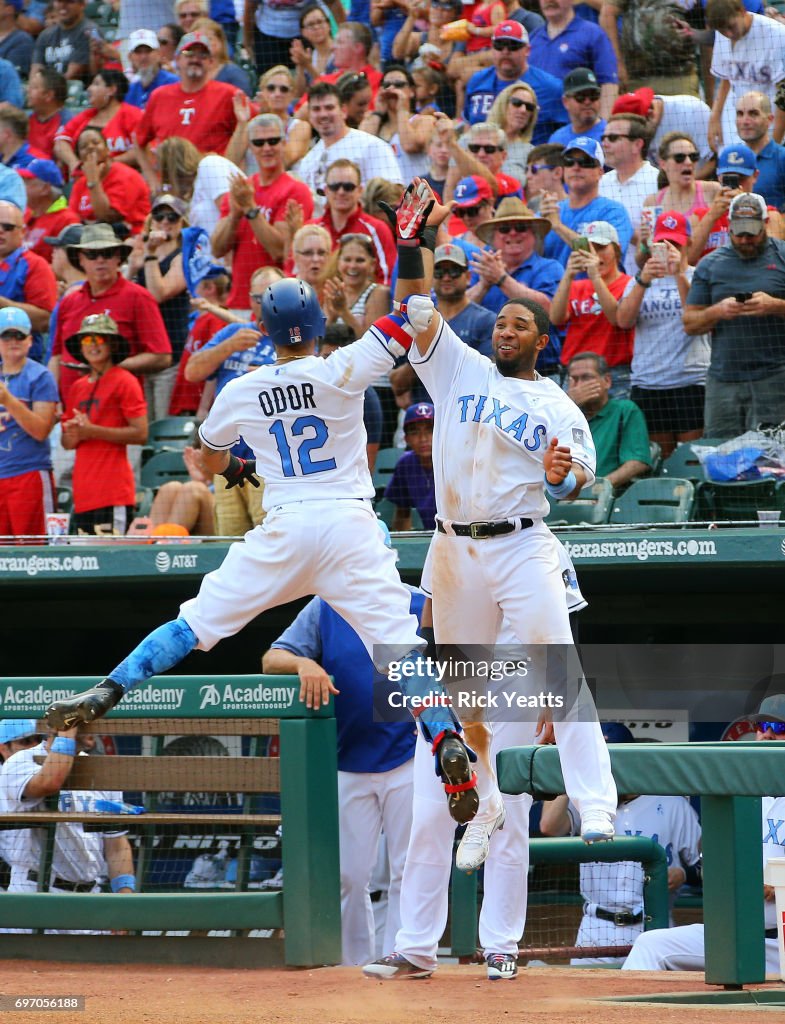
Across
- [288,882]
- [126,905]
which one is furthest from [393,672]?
[126,905]

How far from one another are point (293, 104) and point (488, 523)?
298 inches

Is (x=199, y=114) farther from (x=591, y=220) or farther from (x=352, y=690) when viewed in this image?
(x=352, y=690)

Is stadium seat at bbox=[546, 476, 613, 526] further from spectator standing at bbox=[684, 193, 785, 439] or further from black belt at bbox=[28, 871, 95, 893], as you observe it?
black belt at bbox=[28, 871, 95, 893]

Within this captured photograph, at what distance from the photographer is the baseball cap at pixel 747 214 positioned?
734 cm

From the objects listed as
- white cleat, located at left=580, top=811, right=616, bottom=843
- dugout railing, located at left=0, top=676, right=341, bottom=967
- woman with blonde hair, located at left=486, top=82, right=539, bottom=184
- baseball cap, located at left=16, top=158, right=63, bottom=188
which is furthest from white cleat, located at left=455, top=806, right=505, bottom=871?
baseball cap, located at left=16, top=158, right=63, bottom=188

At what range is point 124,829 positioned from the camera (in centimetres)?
600

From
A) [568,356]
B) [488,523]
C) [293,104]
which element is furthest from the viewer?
[293,104]

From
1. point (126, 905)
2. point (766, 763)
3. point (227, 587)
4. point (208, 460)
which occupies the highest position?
point (208, 460)

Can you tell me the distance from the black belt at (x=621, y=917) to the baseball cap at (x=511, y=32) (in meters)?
5.92

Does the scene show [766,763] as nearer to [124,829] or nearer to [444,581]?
[444,581]

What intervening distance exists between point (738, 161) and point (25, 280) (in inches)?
181

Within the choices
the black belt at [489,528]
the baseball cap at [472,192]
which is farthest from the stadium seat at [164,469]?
the black belt at [489,528]

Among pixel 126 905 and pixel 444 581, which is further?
pixel 126 905

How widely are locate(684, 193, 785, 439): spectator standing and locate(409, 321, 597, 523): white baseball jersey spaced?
281 centimetres
